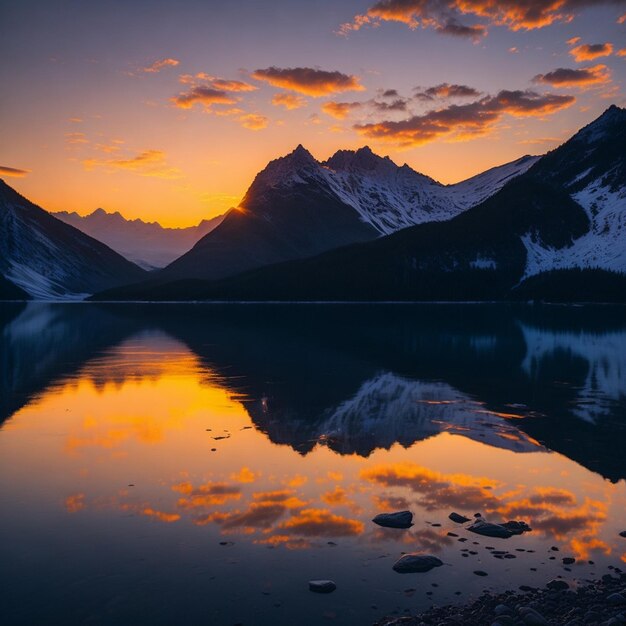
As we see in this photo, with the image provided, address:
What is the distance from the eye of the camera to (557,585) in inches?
645

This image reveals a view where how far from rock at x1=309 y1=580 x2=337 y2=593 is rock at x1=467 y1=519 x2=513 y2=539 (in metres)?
6.19

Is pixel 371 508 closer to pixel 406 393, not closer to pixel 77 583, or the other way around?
pixel 77 583

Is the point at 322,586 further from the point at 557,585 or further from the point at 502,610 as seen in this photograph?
the point at 557,585

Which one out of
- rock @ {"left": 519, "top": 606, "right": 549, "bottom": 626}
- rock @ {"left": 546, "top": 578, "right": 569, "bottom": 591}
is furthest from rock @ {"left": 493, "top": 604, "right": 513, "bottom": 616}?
rock @ {"left": 546, "top": 578, "right": 569, "bottom": 591}

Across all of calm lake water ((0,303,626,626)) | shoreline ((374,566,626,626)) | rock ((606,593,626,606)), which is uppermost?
rock ((606,593,626,606))

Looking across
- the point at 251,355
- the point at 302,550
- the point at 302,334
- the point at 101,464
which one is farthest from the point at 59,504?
the point at 302,334

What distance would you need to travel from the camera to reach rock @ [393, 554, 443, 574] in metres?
17.6

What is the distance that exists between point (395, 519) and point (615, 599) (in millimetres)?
7366

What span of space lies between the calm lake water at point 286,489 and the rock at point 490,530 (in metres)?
0.50

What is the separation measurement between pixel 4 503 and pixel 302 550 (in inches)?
452

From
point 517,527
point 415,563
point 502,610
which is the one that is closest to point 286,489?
point 415,563

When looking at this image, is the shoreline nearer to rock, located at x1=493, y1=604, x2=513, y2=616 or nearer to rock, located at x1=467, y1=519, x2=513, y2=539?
rock, located at x1=493, y1=604, x2=513, y2=616

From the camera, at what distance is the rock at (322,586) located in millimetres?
16359

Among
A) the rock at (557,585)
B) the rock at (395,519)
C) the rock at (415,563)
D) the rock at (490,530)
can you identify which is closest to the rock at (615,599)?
the rock at (557,585)
